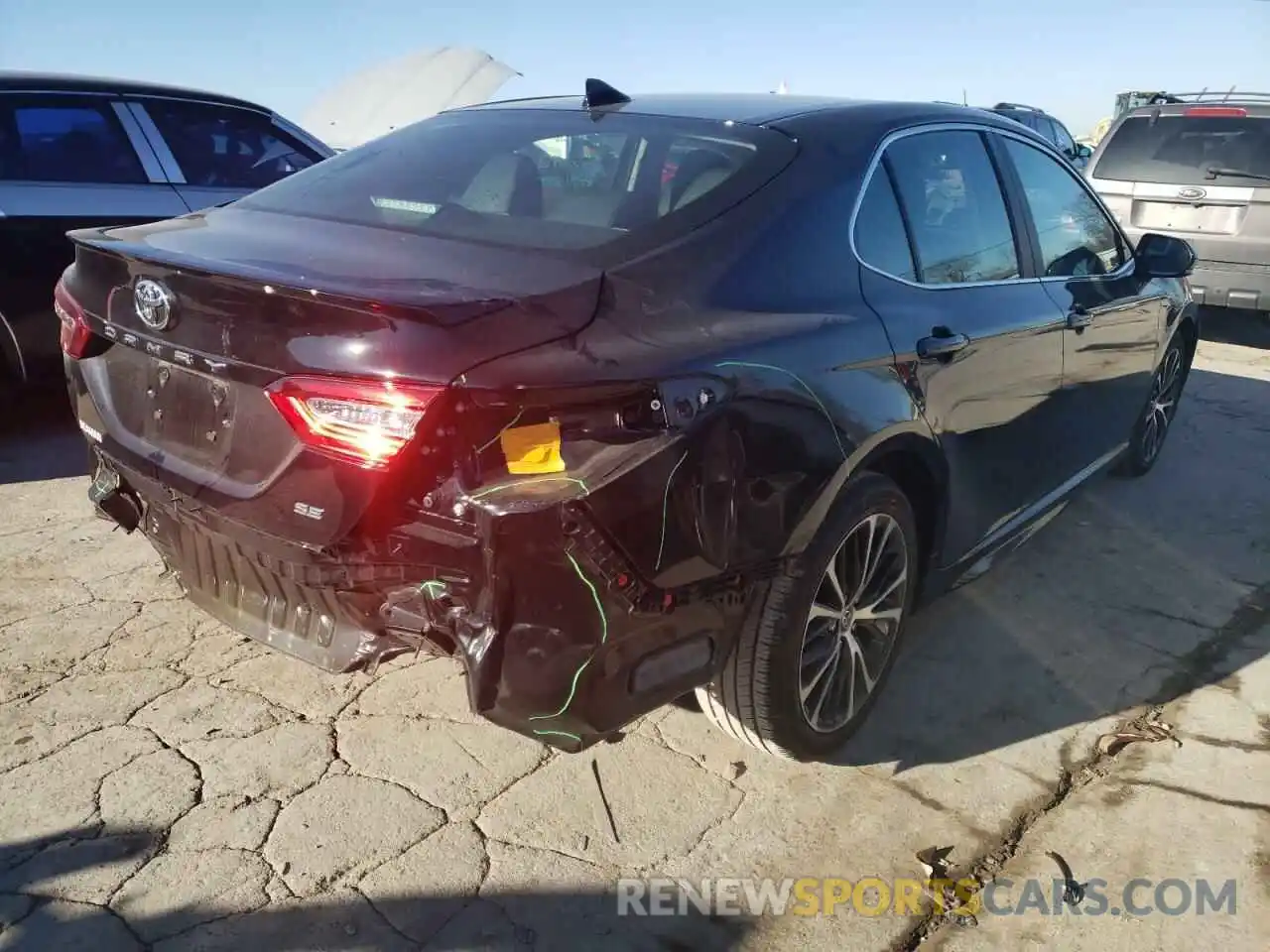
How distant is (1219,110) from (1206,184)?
0.61 m

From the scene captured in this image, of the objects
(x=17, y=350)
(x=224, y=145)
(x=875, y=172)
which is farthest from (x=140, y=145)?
(x=875, y=172)

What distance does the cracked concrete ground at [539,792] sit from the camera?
219cm

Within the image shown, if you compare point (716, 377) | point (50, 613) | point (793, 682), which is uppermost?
point (716, 377)

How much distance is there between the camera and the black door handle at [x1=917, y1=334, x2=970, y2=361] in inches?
106

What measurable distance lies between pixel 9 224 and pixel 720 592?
4.12 m

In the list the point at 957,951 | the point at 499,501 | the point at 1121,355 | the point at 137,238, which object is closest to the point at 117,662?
the point at 137,238

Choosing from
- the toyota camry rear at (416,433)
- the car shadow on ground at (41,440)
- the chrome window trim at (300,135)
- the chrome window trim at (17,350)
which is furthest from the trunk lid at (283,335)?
the chrome window trim at (300,135)

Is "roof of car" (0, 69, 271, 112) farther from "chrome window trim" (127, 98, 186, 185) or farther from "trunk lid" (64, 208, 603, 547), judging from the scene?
"trunk lid" (64, 208, 603, 547)

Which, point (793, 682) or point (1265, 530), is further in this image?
point (1265, 530)

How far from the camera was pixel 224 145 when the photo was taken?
5660mm

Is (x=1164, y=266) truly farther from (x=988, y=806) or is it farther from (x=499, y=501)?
(x=499, y=501)

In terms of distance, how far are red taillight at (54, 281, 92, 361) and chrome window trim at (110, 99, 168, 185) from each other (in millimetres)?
2894

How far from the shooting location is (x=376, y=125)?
1474 cm

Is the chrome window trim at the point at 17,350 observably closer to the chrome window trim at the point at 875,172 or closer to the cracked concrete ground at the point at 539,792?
the cracked concrete ground at the point at 539,792
